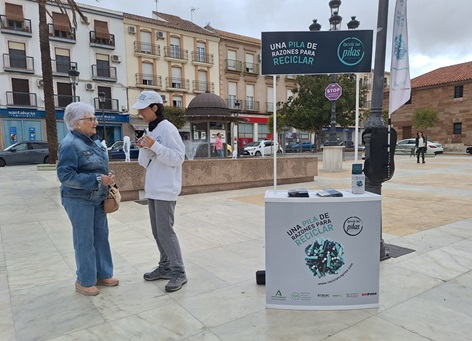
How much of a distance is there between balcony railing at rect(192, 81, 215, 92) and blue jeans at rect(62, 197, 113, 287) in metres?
34.5

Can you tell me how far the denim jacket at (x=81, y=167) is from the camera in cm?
279

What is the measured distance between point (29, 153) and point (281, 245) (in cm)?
2220

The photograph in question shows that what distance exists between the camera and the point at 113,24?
3159 cm

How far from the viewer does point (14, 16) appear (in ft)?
89.8

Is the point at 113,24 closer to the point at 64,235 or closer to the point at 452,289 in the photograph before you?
the point at 64,235

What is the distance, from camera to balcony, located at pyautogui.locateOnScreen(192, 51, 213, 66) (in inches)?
1425

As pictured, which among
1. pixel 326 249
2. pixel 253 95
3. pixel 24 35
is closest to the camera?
pixel 326 249

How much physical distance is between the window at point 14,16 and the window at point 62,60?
10.7 feet

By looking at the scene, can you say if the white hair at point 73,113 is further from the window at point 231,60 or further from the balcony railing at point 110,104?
the window at point 231,60

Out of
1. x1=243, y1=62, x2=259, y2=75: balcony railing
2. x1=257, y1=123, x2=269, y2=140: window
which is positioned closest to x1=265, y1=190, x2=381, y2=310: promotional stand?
x1=257, y1=123, x2=269, y2=140: window

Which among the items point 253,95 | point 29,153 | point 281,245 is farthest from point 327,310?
point 253,95

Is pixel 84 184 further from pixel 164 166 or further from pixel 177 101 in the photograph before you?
pixel 177 101

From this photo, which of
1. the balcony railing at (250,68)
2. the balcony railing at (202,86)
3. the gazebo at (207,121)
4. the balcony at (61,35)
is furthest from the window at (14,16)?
the balcony railing at (250,68)

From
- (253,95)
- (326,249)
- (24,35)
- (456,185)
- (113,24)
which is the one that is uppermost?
(113,24)
